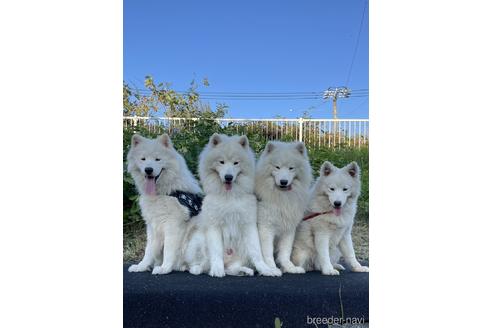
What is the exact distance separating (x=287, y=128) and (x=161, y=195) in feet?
2.59

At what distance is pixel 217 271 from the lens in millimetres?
2668

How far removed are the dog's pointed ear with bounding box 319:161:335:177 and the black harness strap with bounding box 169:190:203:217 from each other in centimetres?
68

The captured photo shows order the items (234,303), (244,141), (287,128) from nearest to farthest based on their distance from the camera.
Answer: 1. (234,303)
2. (244,141)
3. (287,128)

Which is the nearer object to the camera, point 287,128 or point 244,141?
point 244,141

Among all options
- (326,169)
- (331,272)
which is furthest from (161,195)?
(331,272)

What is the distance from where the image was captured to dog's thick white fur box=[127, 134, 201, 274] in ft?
8.79

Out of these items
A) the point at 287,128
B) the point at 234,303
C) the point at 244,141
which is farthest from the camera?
the point at 287,128

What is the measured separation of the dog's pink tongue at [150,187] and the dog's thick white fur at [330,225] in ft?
2.75

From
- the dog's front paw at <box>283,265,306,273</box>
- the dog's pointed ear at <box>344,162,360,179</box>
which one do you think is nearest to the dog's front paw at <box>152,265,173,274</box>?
the dog's front paw at <box>283,265,306,273</box>

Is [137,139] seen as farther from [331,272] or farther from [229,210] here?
[331,272]

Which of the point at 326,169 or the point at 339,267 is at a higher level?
the point at 326,169

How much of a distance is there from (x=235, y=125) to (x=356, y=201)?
787 mm

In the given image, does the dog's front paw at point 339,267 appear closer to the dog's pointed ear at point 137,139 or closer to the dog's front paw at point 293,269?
the dog's front paw at point 293,269
